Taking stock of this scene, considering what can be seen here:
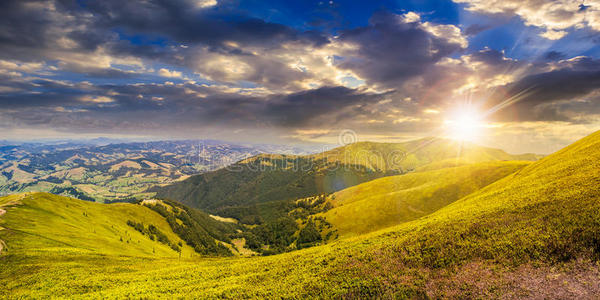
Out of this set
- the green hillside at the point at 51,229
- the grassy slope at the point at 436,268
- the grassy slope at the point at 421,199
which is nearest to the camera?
the grassy slope at the point at 436,268

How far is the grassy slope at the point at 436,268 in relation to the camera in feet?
71.4

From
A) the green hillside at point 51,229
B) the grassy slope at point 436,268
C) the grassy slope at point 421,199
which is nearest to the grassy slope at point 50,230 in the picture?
the green hillside at point 51,229

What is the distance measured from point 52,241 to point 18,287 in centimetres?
3397

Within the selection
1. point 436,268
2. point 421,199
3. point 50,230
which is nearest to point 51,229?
point 50,230

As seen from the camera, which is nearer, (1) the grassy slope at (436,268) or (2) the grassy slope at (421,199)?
(1) the grassy slope at (436,268)

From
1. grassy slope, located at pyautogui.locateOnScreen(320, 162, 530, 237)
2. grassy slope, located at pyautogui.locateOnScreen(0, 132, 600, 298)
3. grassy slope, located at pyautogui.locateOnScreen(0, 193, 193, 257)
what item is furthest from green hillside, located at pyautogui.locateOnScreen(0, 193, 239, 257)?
grassy slope, located at pyautogui.locateOnScreen(320, 162, 530, 237)

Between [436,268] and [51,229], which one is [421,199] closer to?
[436,268]

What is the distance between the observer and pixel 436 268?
88.0 feet

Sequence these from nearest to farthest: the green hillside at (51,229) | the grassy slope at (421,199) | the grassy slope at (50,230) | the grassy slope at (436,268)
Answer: the grassy slope at (436,268)
the grassy slope at (50,230)
the green hillside at (51,229)
the grassy slope at (421,199)

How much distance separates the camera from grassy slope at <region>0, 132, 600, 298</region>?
21.8 meters

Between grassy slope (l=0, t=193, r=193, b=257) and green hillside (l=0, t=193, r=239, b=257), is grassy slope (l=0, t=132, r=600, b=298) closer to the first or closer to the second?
grassy slope (l=0, t=193, r=193, b=257)

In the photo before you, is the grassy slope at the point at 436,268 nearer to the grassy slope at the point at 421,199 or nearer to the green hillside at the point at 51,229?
→ the green hillside at the point at 51,229

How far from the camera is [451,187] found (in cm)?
15712

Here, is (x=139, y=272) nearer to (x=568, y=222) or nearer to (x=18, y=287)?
(x=18, y=287)
